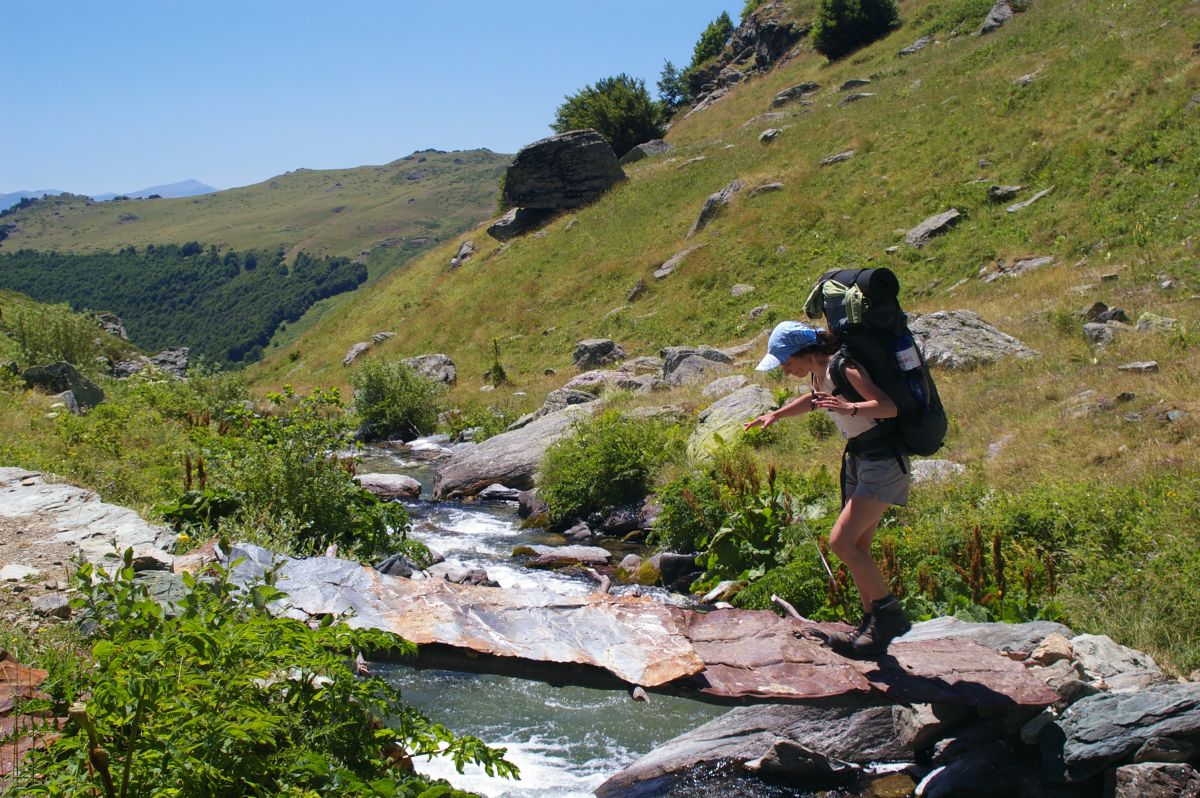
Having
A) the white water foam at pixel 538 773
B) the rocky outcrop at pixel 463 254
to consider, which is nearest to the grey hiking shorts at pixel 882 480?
the white water foam at pixel 538 773

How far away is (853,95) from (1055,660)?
136ft

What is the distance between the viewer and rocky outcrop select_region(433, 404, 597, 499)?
17.0 m

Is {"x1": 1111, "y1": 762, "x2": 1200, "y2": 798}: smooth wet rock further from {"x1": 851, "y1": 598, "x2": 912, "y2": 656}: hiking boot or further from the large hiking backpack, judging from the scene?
the large hiking backpack

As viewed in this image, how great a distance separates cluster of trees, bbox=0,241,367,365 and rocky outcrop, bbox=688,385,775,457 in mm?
152575

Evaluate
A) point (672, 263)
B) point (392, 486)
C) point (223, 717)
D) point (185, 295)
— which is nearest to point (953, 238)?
point (672, 263)

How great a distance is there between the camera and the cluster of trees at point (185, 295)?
16388cm

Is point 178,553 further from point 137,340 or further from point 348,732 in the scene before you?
point 137,340

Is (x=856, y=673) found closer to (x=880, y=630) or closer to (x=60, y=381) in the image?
(x=880, y=630)

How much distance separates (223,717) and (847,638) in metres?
3.84

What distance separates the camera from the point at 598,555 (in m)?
12.2

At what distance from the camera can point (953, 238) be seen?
78.9ft

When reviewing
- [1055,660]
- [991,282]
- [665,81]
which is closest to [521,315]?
[991,282]

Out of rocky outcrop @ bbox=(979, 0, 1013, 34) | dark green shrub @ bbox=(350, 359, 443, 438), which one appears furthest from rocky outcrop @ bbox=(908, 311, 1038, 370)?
rocky outcrop @ bbox=(979, 0, 1013, 34)

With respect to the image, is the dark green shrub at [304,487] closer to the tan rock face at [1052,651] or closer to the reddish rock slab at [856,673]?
the reddish rock slab at [856,673]
